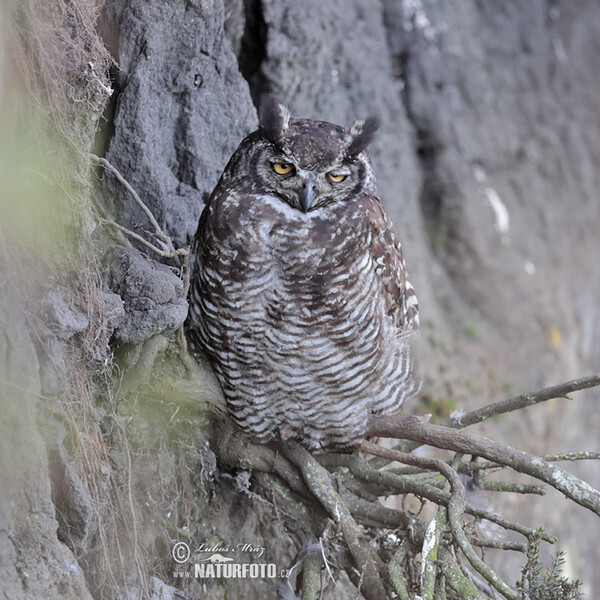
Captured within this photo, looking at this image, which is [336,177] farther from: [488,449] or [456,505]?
[456,505]

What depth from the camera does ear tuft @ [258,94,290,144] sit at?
2.79 meters

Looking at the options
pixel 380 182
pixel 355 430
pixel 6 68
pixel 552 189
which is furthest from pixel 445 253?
pixel 6 68

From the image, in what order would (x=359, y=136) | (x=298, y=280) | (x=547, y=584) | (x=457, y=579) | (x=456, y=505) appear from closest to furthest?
(x=547, y=584) → (x=457, y=579) → (x=456, y=505) → (x=298, y=280) → (x=359, y=136)

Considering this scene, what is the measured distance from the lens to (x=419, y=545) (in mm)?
2758

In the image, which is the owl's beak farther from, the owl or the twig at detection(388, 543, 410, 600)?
the twig at detection(388, 543, 410, 600)

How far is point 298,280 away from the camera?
108 inches

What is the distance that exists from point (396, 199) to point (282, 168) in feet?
9.20

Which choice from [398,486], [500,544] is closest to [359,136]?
[398,486]

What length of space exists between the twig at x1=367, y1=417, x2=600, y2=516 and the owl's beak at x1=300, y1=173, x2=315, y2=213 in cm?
91

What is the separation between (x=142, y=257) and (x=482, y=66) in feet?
13.9

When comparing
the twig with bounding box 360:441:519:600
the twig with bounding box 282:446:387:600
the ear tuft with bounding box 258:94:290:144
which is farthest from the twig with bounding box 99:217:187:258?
the twig with bounding box 360:441:519:600

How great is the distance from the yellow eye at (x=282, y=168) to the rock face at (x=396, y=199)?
544 millimetres

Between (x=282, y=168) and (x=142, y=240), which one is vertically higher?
(x=282, y=168)

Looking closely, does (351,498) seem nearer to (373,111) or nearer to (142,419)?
(142,419)
